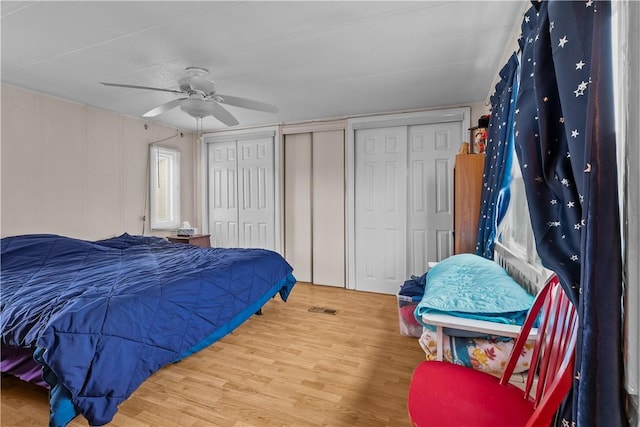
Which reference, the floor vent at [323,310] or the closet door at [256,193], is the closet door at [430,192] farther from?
the closet door at [256,193]

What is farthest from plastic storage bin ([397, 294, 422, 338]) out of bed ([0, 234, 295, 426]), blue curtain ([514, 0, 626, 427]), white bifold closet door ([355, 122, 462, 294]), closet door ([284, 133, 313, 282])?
closet door ([284, 133, 313, 282])

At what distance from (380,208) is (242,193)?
2.18 m

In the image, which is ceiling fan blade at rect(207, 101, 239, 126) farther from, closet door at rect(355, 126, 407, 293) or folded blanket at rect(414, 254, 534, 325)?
folded blanket at rect(414, 254, 534, 325)

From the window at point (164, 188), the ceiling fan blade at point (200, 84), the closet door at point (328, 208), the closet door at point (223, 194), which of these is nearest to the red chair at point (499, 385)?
the ceiling fan blade at point (200, 84)

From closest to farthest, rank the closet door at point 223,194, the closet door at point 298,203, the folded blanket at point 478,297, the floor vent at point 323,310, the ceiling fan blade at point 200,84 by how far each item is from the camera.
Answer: the folded blanket at point 478,297 → the ceiling fan blade at point 200,84 → the floor vent at point 323,310 → the closet door at point 298,203 → the closet door at point 223,194

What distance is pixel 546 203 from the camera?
1.06 metres

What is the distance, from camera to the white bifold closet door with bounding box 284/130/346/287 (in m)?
4.48

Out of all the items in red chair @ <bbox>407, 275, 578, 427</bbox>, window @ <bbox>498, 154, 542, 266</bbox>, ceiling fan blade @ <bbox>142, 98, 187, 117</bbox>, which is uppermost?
ceiling fan blade @ <bbox>142, 98, 187, 117</bbox>

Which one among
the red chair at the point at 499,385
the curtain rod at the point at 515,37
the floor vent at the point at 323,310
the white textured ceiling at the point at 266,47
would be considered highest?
the white textured ceiling at the point at 266,47

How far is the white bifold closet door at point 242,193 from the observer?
4.82m

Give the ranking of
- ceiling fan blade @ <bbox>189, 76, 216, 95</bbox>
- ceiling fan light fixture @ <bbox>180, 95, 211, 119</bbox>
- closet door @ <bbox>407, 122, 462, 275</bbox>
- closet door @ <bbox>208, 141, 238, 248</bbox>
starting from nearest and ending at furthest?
1. ceiling fan blade @ <bbox>189, 76, 216, 95</bbox>
2. ceiling fan light fixture @ <bbox>180, 95, 211, 119</bbox>
3. closet door @ <bbox>407, 122, 462, 275</bbox>
4. closet door @ <bbox>208, 141, 238, 248</bbox>

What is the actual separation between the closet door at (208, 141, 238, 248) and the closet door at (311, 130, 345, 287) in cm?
133

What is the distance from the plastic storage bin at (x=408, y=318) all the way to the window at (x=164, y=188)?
3.60 m

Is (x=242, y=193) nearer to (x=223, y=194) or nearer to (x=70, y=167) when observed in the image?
(x=223, y=194)
